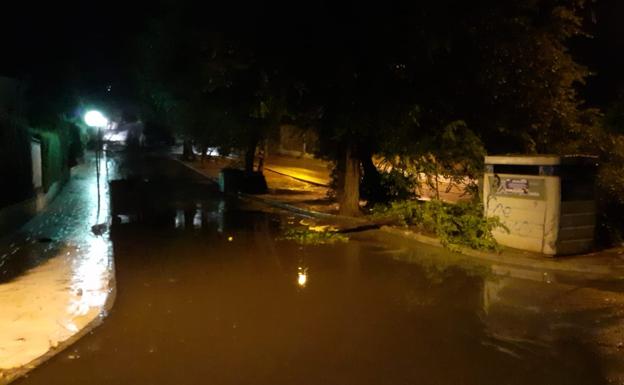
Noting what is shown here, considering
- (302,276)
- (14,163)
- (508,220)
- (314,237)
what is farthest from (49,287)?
(508,220)

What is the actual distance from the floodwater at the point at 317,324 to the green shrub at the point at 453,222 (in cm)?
59

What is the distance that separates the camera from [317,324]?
299 inches

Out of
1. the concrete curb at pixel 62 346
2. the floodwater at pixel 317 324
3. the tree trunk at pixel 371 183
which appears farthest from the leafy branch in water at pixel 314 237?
the concrete curb at pixel 62 346

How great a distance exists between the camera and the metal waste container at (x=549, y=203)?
11.1m

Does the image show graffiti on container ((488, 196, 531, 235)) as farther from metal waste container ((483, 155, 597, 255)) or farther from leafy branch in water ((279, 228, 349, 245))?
leafy branch in water ((279, 228, 349, 245))

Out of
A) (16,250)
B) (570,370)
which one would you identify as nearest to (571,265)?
(570,370)

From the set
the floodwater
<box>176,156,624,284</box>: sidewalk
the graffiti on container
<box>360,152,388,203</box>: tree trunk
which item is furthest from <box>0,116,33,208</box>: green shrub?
the graffiti on container

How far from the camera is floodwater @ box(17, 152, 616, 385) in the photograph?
19.8ft

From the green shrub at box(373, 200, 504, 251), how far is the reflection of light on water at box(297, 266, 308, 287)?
10.9 ft

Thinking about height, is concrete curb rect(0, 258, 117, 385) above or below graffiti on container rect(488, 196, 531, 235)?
below

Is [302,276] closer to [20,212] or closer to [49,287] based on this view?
[49,287]

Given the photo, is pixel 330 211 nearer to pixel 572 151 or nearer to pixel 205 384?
pixel 572 151

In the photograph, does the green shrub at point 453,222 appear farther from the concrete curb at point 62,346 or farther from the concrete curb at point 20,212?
the concrete curb at point 20,212

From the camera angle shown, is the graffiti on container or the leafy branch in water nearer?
the graffiti on container
